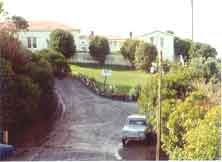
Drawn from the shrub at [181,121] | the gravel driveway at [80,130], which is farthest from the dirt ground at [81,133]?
the shrub at [181,121]

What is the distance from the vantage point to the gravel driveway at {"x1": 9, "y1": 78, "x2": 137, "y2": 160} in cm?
520

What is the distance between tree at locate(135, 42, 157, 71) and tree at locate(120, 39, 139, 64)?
3 centimetres

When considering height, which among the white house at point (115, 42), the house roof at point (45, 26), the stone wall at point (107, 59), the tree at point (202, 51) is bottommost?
the stone wall at point (107, 59)

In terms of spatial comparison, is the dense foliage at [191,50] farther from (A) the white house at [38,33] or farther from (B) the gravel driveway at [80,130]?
(A) the white house at [38,33]

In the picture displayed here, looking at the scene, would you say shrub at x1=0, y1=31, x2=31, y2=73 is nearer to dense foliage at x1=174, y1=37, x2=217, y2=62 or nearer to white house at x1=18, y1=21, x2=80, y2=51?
white house at x1=18, y1=21, x2=80, y2=51

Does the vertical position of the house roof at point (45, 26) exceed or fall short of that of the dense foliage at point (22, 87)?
it exceeds it

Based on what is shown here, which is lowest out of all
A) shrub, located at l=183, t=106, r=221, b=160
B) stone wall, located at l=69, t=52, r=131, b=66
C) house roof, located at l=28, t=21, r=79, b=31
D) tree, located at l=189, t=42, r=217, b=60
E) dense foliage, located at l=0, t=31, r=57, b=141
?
shrub, located at l=183, t=106, r=221, b=160

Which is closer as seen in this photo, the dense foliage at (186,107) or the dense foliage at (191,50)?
the dense foliage at (186,107)

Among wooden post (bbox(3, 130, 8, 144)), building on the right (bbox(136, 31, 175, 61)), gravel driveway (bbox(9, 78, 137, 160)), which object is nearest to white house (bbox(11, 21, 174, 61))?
building on the right (bbox(136, 31, 175, 61))

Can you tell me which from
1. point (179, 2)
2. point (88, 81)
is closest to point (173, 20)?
point (179, 2)

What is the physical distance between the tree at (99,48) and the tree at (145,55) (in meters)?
0.20

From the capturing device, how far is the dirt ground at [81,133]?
5.20 meters

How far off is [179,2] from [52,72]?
0.95 m

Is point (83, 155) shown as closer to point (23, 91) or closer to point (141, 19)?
point (23, 91)
